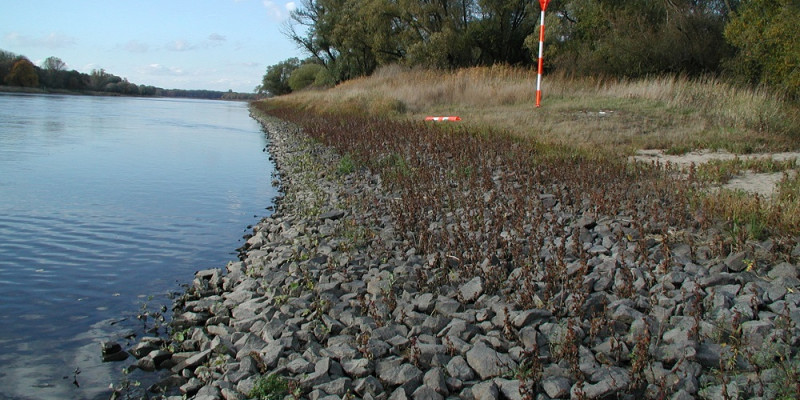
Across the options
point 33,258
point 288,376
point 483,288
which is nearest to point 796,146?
point 483,288

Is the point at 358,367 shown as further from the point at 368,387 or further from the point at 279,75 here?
the point at 279,75

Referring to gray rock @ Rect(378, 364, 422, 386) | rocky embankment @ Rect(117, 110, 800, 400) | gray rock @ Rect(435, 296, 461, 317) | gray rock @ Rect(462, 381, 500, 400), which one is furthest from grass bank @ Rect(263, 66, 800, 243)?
gray rock @ Rect(378, 364, 422, 386)

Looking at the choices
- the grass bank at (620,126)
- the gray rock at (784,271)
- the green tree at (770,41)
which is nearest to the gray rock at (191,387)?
the gray rock at (784,271)

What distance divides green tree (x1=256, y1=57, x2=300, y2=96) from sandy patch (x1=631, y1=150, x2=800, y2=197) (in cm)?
8345

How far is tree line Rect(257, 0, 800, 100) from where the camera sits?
1839 centimetres

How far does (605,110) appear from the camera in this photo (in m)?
15.2

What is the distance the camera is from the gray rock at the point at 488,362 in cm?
381

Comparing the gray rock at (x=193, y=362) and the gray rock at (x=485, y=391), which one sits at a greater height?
the gray rock at (x=485, y=391)

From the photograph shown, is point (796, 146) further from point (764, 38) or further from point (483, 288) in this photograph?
point (764, 38)

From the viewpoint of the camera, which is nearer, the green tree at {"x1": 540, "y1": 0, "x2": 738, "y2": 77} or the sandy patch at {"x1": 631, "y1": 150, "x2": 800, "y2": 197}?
the sandy patch at {"x1": 631, "y1": 150, "x2": 800, "y2": 197}

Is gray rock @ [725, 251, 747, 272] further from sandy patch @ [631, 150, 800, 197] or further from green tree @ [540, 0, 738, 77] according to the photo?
green tree @ [540, 0, 738, 77]

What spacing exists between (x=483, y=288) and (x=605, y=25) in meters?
24.4

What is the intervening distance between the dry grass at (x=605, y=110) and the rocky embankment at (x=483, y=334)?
5.40 meters

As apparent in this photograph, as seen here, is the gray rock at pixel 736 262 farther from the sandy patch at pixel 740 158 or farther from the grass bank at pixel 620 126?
the sandy patch at pixel 740 158
